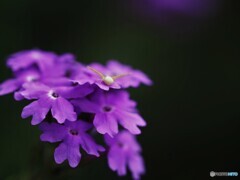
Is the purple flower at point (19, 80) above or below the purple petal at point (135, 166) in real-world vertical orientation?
above

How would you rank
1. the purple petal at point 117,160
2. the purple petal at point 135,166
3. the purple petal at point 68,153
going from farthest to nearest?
1. the purple petal at point 135,166
2. the purple petal at point 117,160
3. the purple petal at point 68,153

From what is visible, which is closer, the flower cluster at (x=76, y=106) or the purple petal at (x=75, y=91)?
the flower cluster at (x=76, y=106)

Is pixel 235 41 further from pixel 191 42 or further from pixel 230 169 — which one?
pixel 230 169

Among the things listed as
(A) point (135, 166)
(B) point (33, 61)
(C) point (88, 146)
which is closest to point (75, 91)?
(C) point (88, 146)

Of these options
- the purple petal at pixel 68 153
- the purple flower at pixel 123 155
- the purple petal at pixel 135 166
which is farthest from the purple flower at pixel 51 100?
the purple petal at pixel 135 166

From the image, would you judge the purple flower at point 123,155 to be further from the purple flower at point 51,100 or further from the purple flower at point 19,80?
the purple flower at point 19,80

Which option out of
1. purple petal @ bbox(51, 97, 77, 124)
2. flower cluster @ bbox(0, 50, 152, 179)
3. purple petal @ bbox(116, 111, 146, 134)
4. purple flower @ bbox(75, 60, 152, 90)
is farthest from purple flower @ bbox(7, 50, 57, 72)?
purple petal @ bbox(116, 111, 146, 134)

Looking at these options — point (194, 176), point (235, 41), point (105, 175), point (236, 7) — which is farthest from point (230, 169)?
point (236, 7)
